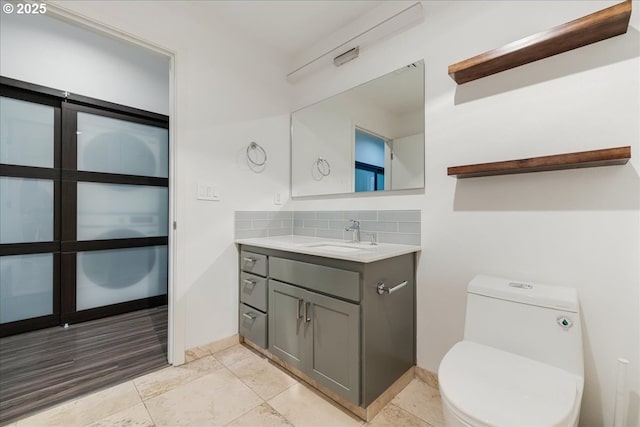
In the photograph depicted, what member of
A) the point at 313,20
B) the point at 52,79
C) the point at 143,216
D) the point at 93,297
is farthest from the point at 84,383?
the point at 313,20

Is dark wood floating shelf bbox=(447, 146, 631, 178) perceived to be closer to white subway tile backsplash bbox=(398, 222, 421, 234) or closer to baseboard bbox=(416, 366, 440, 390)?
white subway tile backsplash bbox=(398, 222, 421, 234)

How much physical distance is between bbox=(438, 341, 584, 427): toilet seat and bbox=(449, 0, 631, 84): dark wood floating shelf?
55.9 inches

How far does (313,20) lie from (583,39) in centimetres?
172

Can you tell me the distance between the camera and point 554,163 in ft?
3.99

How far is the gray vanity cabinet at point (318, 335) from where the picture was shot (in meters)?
1.43

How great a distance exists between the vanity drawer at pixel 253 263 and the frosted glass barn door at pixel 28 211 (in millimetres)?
1865

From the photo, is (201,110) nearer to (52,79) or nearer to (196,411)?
(52,79)

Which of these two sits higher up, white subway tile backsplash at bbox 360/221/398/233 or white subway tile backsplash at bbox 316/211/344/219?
white subway tile backsplash at bbox 316/211/344/219

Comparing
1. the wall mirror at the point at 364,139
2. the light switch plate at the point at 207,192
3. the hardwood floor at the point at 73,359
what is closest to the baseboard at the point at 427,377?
the wall mirror at the point at 364,139

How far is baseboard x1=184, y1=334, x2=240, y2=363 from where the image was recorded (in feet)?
6.53

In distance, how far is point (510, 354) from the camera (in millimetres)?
1199

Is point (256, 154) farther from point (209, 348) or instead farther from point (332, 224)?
point (209, 348)

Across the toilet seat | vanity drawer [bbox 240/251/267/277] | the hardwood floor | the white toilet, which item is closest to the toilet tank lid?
the white toilet

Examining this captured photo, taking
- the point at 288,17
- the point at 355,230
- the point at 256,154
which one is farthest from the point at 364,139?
the point at 288,17
